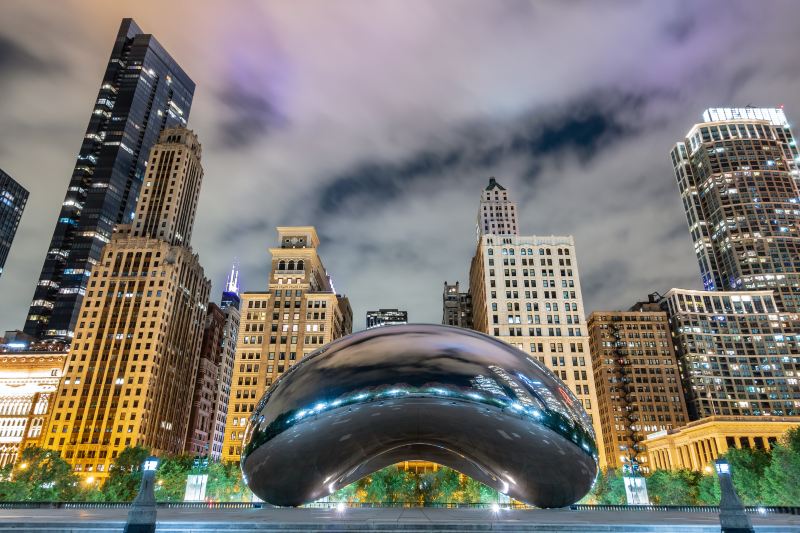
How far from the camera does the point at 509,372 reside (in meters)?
7.54

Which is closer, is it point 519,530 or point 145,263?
point 519,530

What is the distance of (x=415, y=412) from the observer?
7.24 meters

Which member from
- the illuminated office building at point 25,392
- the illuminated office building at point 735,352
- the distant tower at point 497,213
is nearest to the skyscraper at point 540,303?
the distant tower at point 497,213

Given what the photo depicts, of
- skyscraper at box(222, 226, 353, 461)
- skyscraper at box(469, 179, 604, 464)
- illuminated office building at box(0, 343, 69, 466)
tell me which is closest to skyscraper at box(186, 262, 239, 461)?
illuminated office building at box(0, 343, 69, 466)

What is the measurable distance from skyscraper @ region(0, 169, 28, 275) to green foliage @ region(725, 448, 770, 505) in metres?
193

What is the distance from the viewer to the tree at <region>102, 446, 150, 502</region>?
215 ft

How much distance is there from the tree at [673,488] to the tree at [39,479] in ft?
233

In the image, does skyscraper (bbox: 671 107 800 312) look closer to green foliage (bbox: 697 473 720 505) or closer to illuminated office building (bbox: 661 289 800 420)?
illuminated office building (bbox: 661 289 800 420)

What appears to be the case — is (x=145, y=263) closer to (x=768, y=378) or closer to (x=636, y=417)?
(x=636, y=417)

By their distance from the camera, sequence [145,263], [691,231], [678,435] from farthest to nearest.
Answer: [691,231] < [145,263] < [678,435]

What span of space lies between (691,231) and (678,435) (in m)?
116

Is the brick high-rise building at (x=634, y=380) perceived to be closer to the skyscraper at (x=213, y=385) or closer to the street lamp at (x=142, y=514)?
the skyscraper at (x=213, y=385)

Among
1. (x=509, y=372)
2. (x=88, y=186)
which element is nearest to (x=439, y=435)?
(x=509, y=372)

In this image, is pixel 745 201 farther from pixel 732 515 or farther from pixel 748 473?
pixel 732 515
